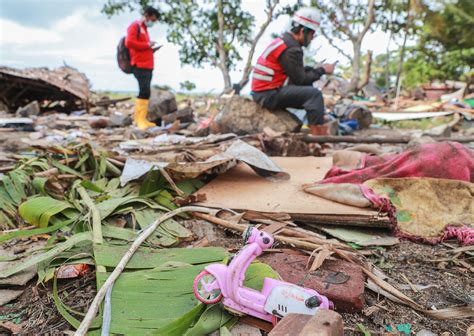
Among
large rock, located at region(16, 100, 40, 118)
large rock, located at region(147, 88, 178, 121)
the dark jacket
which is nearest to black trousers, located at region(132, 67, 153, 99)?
large rock, located at region(147, 88, 178, 121)

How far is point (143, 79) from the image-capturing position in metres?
6.66

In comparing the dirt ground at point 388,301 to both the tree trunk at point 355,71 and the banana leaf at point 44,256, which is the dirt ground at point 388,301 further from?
the tree trunk at point 355,71

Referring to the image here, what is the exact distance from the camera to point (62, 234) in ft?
6.13

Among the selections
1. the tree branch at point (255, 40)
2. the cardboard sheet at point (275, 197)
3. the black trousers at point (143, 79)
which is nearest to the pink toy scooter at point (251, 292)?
the cardboard sheet at point (275, 197)

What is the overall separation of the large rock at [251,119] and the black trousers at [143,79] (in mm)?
2102

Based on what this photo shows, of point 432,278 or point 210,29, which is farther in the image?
point 210,29

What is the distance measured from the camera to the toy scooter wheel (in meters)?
1.16

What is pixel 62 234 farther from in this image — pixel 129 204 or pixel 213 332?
pixel 213 332

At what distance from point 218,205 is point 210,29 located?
13199 millimetres

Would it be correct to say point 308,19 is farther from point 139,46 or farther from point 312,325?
point 312,325

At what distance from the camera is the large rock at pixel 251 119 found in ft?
16.8

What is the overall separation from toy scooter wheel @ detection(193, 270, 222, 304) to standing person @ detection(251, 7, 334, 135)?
12.8 ft

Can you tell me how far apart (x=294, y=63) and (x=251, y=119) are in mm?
936

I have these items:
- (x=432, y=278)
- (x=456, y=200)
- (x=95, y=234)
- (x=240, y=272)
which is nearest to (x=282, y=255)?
(x=240, y=272)
